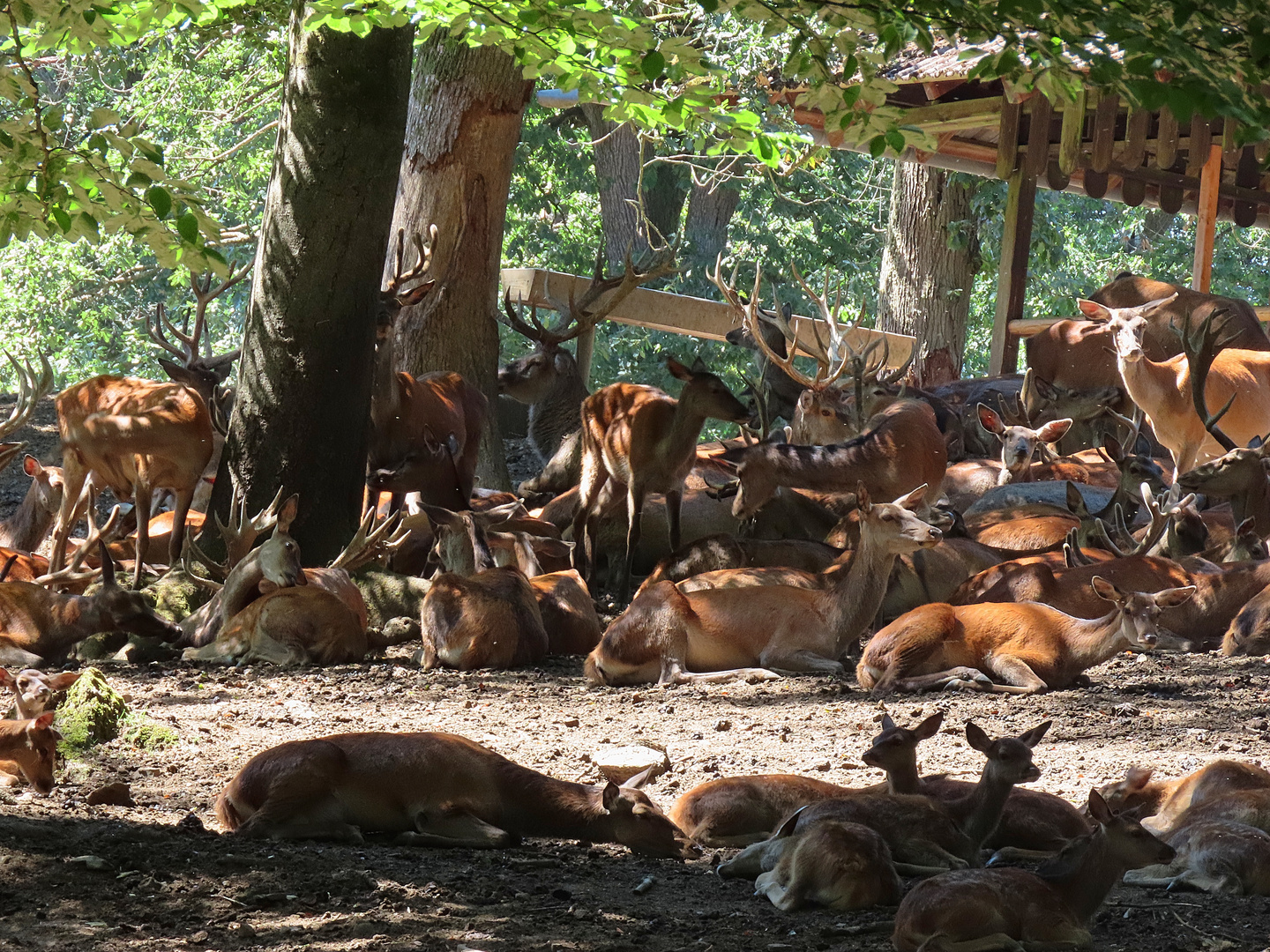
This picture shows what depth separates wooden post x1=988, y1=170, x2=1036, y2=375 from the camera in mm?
14688

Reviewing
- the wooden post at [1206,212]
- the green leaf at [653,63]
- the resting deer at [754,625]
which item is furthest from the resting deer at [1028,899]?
the wooden post at [1206,212]

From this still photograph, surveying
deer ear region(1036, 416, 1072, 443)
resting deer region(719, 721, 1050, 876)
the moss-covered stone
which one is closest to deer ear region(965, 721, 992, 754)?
resting deer region(719, 721, 1050, 876)

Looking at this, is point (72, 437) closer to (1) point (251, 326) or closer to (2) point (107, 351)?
(1) point (251, 326)

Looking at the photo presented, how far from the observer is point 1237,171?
15961mm

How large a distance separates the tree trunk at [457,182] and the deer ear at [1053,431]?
4647mm

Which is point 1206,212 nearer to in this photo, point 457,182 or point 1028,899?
point 457,182

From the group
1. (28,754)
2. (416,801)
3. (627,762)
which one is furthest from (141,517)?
(416,801)

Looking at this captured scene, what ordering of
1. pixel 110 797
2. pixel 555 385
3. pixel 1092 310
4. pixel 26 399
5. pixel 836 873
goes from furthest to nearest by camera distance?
pixel 555 385
pixel 1092 310
pixel 26 399
pixel 110 797
pixel 836 873

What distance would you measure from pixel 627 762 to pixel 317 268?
14.2 ft

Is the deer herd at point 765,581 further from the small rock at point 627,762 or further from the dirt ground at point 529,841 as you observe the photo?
the small rock at point 627,762

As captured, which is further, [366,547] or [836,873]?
[366,547]

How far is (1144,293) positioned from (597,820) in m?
11.0

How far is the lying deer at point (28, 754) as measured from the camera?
17.7 feet

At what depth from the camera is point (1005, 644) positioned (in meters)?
7.70
